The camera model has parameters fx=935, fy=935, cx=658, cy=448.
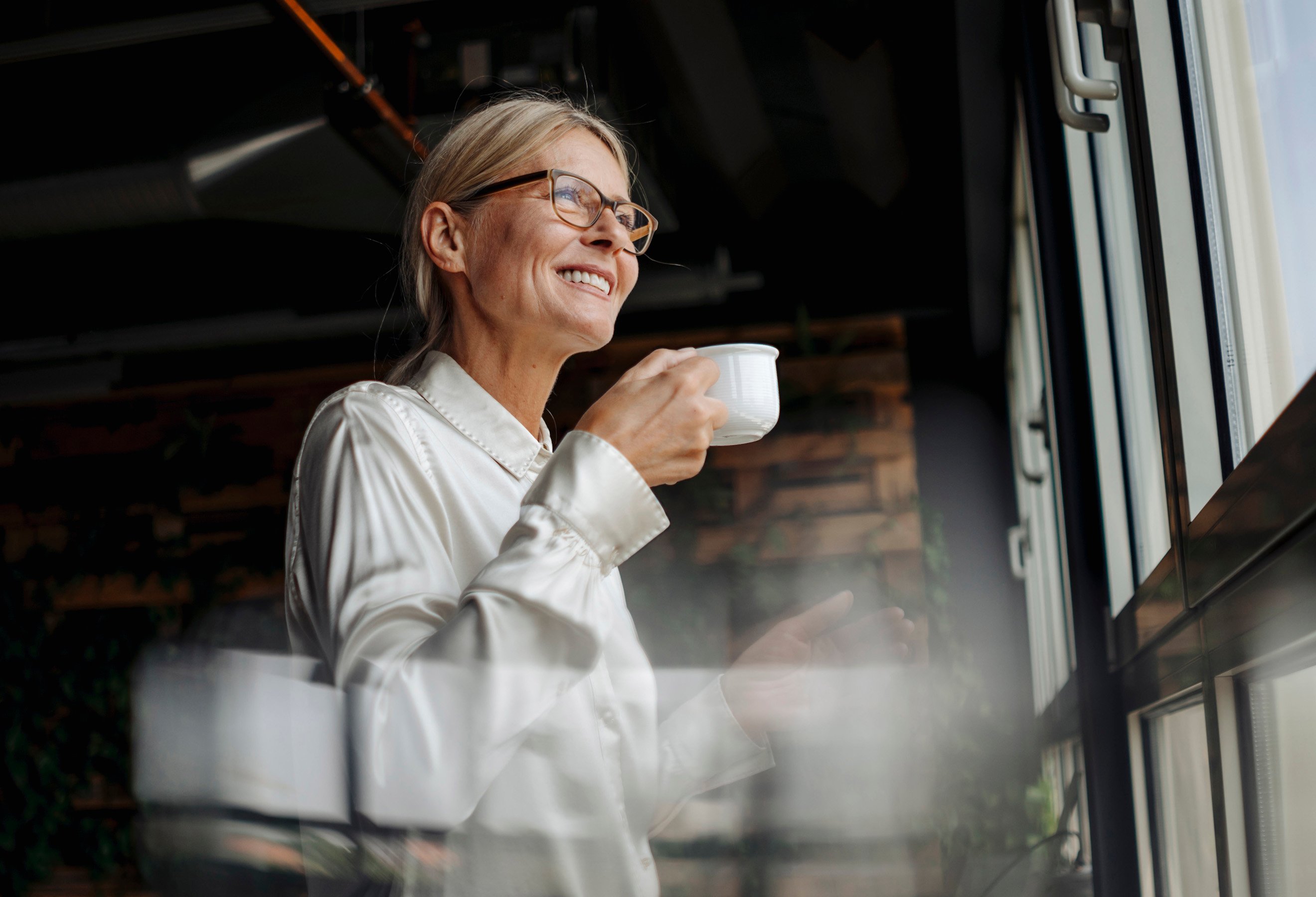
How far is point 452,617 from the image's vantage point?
347 millimetres

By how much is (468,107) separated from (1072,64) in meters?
0.87

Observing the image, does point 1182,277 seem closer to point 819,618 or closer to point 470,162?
point 819,618

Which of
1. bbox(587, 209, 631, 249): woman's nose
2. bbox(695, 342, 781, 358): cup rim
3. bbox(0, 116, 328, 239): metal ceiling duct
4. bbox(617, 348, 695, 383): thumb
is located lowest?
bbox(617, 348, 695, 383): thumb

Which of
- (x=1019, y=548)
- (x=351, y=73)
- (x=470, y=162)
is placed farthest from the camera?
(x=1019, y=548)

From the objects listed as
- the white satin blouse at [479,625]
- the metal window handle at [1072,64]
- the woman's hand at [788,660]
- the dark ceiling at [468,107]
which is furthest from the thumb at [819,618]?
the dark ceiling at [468,107]

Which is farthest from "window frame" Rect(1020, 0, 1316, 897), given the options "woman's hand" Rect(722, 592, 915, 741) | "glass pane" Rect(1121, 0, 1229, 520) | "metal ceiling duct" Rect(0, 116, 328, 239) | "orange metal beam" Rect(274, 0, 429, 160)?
"metal ceiling duct" Rect(0, 116, 328, 239)

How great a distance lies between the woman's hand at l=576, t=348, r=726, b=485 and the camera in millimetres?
369

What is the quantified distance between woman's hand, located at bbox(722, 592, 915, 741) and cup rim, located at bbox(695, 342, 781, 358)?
0.16 meters

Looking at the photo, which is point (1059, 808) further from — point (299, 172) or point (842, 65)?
point (299, 172)

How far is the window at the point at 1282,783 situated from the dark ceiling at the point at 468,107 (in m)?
0.72

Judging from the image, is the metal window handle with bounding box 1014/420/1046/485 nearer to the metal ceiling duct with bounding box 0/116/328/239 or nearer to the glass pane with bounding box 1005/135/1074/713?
the glass pane with bounding box 1005/135/1074/713

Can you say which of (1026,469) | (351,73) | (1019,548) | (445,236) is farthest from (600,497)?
(1019,548)

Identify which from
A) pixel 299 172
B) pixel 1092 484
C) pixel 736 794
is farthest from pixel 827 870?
pixel 299 172

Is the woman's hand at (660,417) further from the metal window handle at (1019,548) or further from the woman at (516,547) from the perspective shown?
the metal window handle at (1019,548)
